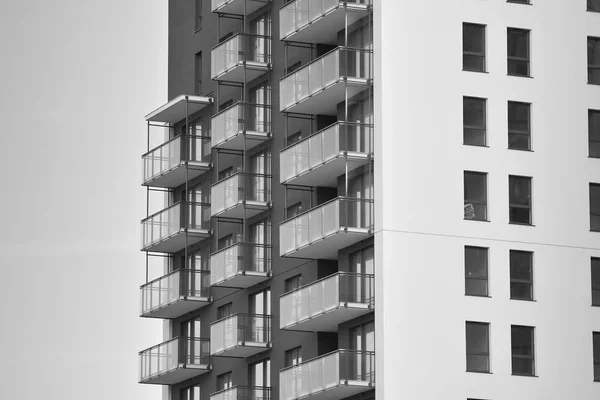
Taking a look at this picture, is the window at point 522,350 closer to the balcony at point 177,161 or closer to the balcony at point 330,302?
the balcony at point 330,302

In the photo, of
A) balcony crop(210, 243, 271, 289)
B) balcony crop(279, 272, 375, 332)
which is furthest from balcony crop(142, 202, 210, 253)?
balcony crop(279, 272, 375, 332)

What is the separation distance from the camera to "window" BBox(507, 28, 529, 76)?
66250 mm

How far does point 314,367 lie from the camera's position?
6500 centimetres

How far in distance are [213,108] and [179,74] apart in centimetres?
510

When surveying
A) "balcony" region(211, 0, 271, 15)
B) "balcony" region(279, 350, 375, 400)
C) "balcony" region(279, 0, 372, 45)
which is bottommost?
"balcony" region(279, 350, 375, 400)

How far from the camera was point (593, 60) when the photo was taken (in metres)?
67.4

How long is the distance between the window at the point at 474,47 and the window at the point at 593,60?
3.96 metres

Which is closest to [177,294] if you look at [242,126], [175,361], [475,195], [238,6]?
[175,361]

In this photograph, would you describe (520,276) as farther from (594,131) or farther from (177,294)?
(177,294)

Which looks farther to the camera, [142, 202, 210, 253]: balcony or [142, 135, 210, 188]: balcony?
[142, 135, 210, 188]: balcony

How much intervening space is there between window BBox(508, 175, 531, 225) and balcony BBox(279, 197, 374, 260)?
4.65 m

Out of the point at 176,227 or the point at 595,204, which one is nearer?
the point at 595,204

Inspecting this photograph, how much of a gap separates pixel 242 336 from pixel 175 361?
22.1 ft

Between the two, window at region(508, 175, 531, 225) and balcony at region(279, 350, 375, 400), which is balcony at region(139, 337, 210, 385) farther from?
window at region(508, 175, 531, 225)
